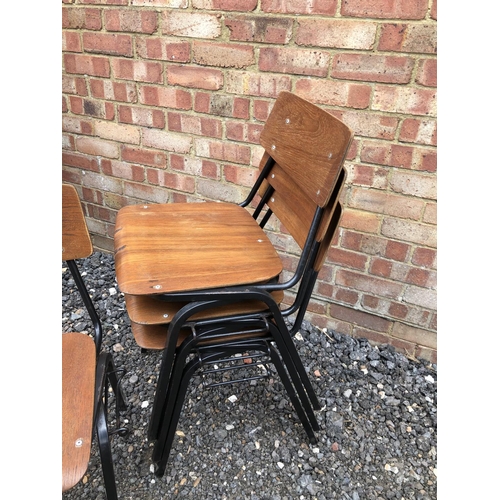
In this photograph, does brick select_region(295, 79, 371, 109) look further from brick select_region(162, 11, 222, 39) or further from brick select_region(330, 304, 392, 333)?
brick select_region(330, 304, 392, 333)

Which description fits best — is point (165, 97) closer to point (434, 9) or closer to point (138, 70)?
point (138, 70)

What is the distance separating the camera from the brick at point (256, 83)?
5.01ft

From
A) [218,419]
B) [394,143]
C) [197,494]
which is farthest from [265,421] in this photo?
[394,143]

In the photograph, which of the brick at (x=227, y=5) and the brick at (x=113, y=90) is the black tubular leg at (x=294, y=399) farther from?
the brick at (x=113, y=90)

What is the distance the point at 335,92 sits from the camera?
4.78 ft

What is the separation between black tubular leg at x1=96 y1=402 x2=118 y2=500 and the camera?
0.90 m

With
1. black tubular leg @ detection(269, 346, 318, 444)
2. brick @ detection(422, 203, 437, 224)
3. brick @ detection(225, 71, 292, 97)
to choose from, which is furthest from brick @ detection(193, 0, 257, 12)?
black tubular leg @ detection(269, 346, 318, 444)

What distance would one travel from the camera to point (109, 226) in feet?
7.65

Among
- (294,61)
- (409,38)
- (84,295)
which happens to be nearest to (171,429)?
(84,295)

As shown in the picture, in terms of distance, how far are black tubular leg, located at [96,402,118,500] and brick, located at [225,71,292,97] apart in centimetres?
126

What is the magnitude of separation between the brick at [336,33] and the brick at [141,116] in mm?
746

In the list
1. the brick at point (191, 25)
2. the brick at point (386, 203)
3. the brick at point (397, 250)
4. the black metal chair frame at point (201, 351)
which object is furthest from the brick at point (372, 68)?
the black metal chair frame at point (201, 351)

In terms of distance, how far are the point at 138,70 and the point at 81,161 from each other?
0.69 metres

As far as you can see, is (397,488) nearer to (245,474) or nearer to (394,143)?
(245,474)
